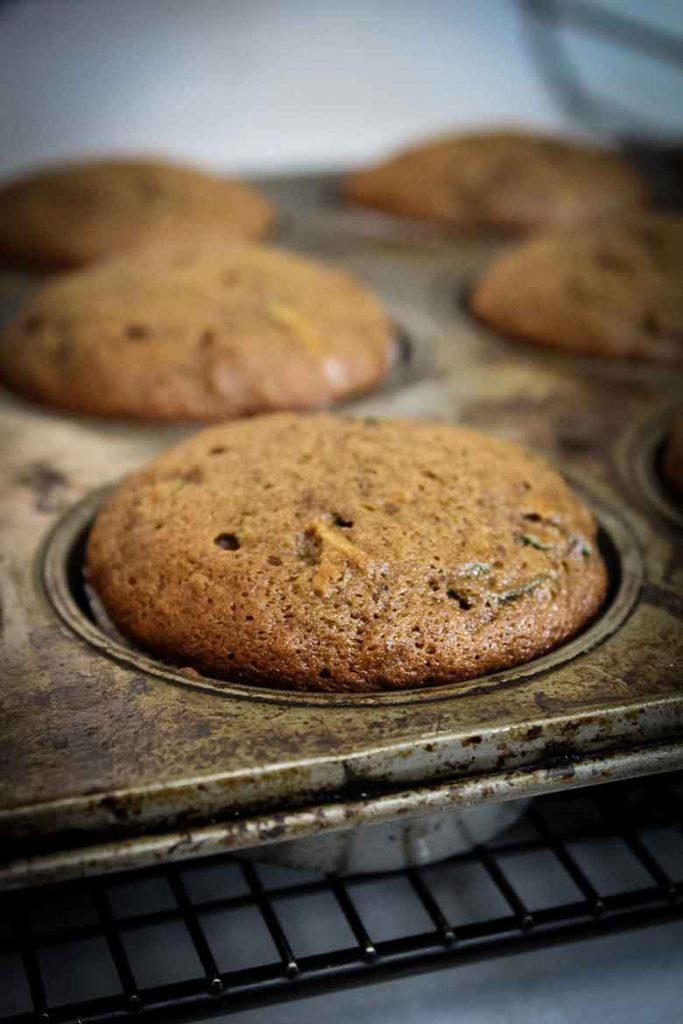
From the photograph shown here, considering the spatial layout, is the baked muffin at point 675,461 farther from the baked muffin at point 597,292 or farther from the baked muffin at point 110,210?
the baked muffin at point 110,210

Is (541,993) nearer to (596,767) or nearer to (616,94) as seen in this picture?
(596,767)

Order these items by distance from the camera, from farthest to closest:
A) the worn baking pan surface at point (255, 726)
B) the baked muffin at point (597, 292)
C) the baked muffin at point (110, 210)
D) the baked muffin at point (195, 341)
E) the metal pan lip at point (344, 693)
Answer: the baked muffin at point (110, 210) → the baked muffin at point (597, 292) → the baked muffin at point (195, 341) → the metal pan lip at point (344, 693) → the worn baking pan surface at point (255, 726)

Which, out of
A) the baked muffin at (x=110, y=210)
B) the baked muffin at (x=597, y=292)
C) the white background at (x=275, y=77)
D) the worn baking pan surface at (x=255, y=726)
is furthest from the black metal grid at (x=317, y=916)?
the white background at (x=275, y=77)

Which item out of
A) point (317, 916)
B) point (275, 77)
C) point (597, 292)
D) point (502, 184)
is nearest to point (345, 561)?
point (317, 916)

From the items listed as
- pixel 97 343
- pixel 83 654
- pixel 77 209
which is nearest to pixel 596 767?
pixel 83 654

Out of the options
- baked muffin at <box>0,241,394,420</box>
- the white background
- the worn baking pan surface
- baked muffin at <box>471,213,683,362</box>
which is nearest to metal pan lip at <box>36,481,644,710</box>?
the worn baking pan surface

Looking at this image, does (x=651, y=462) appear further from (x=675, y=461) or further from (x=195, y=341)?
(x=195, y=341)

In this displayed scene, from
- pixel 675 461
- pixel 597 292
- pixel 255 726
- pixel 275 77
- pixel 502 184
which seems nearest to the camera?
pixel 255 726
